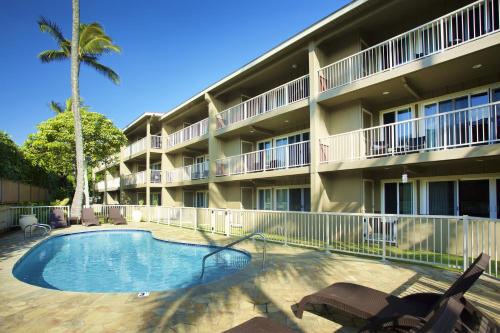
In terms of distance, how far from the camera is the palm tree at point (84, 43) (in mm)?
20422

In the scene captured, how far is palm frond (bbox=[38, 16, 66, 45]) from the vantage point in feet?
65.2

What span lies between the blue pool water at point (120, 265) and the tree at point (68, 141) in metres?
8.99

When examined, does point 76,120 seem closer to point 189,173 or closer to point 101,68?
point 101,68

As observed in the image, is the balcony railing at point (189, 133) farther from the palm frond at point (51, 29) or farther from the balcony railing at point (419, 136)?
the balcony railing at point (419, 136)

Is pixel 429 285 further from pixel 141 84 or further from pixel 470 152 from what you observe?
pixel 141 84

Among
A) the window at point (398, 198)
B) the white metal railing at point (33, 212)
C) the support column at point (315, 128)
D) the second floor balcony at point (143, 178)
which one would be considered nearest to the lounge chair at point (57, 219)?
the white metal railing at point (33, 212)

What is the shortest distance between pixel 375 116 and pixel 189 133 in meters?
13.3

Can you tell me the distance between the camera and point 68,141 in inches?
818

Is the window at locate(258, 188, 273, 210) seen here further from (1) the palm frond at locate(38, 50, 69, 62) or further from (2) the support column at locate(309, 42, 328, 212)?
(1) the palm frond at locate(38, 50, 69, 62)

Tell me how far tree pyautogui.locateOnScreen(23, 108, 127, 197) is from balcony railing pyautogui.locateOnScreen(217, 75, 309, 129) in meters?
9.58

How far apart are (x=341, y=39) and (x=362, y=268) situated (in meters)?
10.2

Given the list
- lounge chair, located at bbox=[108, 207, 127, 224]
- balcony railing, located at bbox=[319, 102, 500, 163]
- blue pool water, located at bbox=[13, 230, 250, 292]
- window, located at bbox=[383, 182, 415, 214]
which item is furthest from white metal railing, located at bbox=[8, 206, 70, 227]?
window, located at bbox=[383, 182, 415, 214]

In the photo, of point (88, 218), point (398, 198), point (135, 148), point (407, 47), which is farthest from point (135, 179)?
point (407, 47)

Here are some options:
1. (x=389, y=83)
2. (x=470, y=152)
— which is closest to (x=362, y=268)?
(x=470, y=152)
